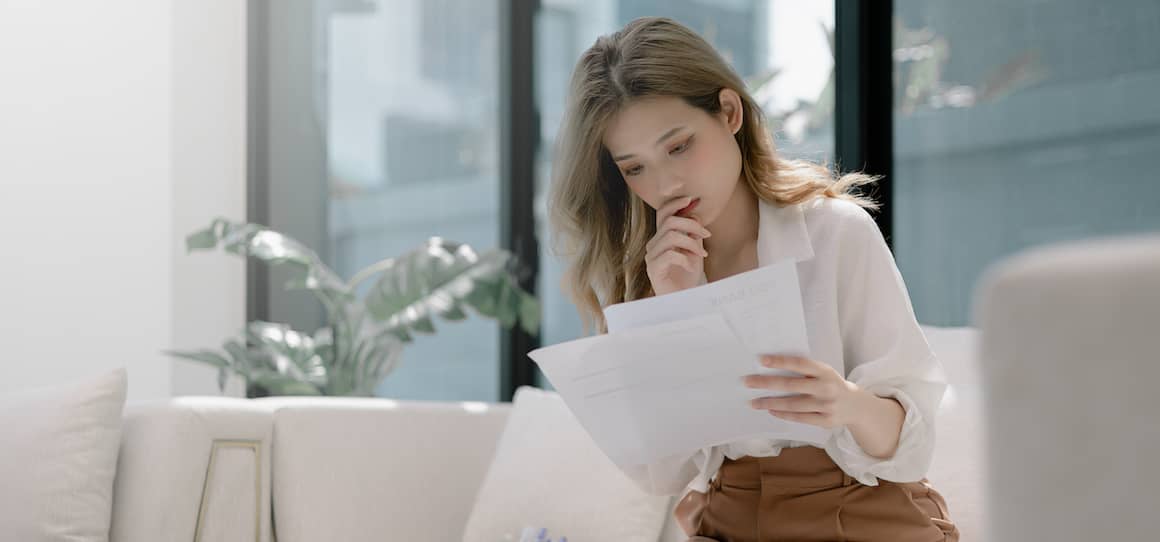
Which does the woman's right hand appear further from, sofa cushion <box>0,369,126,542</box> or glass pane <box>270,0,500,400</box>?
glass pane <box>270,0,500,400</box>

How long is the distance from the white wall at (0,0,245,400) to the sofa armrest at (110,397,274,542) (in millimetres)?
1632

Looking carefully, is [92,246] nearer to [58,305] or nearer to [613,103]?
[58,305]

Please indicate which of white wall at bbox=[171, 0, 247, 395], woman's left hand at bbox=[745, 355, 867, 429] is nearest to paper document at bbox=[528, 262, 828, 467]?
woman's left hand at bbox=[745, 355, 867, 429]

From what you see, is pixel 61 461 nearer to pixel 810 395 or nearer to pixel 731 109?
pixel 731 109

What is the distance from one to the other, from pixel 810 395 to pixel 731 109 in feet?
1.62

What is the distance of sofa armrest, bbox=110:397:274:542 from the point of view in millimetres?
Result: 2111

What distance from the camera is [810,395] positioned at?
116 centimetres

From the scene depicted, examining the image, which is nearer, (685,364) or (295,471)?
(685,364)

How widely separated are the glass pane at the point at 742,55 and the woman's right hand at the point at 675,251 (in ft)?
3.32

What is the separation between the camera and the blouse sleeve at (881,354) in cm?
129

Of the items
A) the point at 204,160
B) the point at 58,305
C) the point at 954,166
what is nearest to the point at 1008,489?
the point at 954,166

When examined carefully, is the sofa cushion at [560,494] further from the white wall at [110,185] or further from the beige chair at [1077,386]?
the white wall at [110,185]

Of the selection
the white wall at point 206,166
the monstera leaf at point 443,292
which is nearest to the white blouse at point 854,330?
the monstera leaf at point 443,292

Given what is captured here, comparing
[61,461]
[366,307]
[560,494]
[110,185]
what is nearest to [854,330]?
[560,494]
